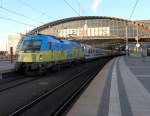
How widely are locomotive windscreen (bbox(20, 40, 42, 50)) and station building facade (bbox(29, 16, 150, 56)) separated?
333 ft

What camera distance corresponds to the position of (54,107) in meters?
11.9

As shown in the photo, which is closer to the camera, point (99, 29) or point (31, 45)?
point (31, 45)

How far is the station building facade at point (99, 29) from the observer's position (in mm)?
130625

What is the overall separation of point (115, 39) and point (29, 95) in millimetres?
117157

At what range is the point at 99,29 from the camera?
465ft

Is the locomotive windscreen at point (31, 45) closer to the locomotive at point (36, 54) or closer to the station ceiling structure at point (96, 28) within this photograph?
the locomotive at point (36, 54)

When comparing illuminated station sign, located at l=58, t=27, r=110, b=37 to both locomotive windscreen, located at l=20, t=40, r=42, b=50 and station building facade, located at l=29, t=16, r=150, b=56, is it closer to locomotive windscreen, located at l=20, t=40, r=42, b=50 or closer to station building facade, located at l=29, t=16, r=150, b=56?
station building facade, located at l=29, t=16, r=150, b=56

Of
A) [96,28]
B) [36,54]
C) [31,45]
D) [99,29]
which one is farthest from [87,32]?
[36,54]

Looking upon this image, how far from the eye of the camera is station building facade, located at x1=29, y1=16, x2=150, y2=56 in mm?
130625

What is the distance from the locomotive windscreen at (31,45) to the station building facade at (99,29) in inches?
3996

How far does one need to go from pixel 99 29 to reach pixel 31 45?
118049mm

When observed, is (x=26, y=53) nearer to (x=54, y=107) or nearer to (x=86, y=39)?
(x=54, y=107)

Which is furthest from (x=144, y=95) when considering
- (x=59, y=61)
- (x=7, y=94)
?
(x=59, y=61)

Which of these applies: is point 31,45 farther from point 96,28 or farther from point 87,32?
point 96,28
